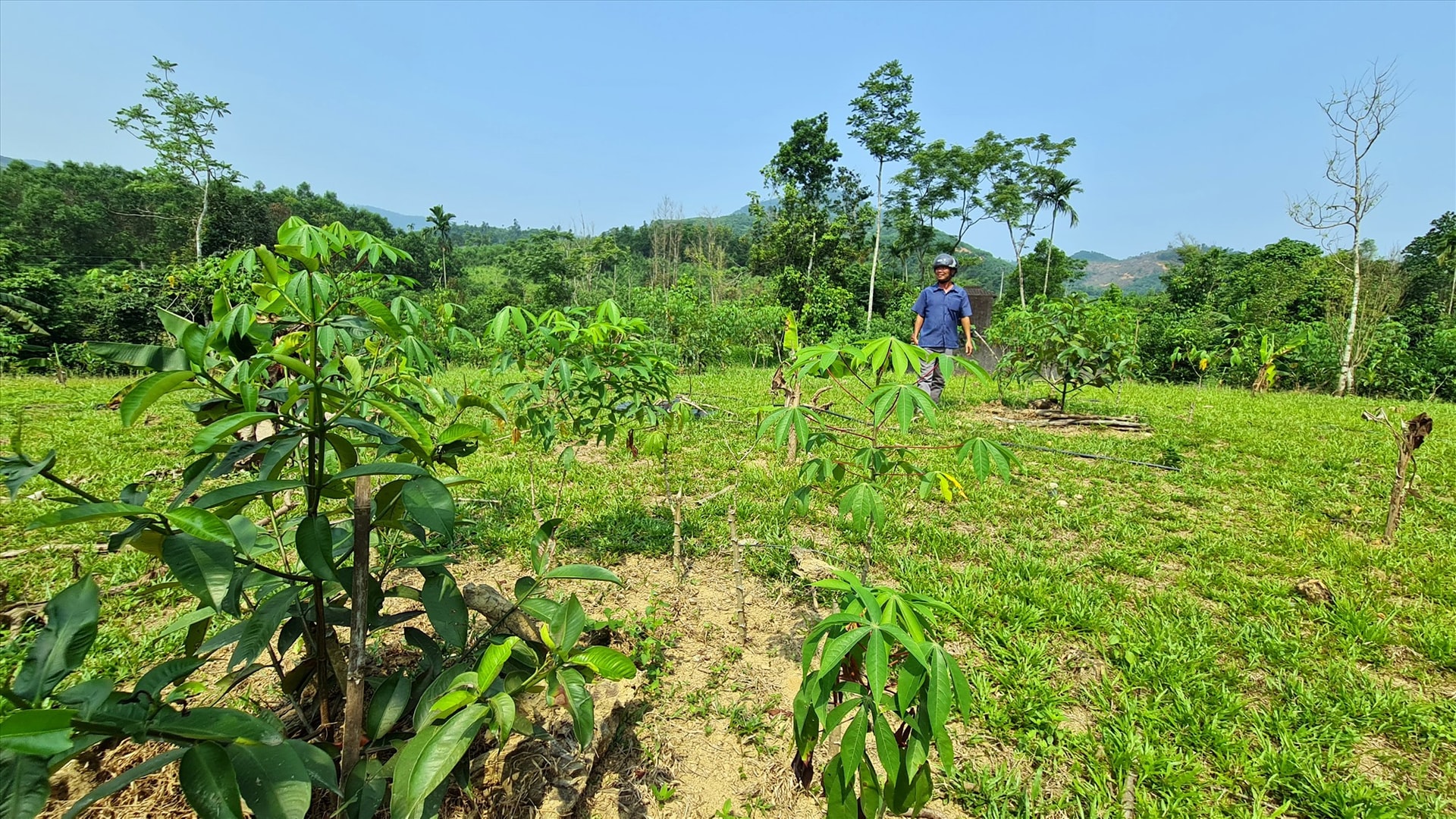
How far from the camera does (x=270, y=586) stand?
1.14m

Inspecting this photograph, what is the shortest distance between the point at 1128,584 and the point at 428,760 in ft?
9.88

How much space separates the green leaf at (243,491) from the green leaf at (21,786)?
1.06 ft

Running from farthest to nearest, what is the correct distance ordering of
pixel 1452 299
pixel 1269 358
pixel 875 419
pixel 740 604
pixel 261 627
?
pixel 1452 299 → pixel 1269 358 → pixel 740 604 → pixel 875 419 → pixel 261 627

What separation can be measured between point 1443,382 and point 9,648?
16.1 m

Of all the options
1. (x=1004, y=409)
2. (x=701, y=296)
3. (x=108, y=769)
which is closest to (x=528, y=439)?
(x=108, y=769)

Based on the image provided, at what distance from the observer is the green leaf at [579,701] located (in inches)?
35.8

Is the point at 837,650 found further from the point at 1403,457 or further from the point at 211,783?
the point at 1403,457

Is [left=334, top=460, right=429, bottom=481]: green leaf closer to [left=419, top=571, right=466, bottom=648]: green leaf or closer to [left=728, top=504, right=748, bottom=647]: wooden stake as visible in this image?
[left=419, top=571, right=466, bottom=648]: green leaf

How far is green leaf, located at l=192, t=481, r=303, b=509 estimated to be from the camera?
84 centimetres

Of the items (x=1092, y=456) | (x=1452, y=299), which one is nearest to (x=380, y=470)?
(x=1092, y=456)

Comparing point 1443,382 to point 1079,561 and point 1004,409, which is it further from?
point 1079,561

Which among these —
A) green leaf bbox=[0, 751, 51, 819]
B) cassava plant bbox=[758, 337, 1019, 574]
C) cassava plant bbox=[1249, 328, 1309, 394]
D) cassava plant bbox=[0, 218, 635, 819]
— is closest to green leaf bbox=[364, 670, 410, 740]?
cassava plant bbox=[0, 218, 635, 819]

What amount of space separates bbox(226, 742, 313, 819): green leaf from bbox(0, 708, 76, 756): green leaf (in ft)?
0.73

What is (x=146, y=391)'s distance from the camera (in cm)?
85
